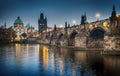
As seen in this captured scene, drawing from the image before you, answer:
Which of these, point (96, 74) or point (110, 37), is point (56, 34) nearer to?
point (110, 37)

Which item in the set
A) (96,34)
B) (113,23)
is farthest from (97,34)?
(113,23)

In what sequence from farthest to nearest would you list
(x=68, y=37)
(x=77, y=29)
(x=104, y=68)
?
(x=68, y=37) → (x=77, y=29) → (x=104, y=68)

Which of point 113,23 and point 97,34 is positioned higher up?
point 113,23

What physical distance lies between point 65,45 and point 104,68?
60028mm

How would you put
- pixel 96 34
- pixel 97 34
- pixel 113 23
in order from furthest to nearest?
pixel 96 34, pixel 97 34, pixel 113 23

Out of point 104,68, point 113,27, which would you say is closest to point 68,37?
point 113,27

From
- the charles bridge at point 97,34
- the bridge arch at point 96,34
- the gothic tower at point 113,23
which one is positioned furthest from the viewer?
the bridge arch at point 96,34

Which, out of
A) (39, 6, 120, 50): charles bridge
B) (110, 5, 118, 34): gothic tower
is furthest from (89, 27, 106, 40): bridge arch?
(110, 5, 118, 34): gothic tower

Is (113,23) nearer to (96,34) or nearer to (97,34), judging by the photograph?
(97,34)

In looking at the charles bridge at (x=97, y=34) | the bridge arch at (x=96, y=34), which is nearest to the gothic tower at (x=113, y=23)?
the charles bridge at (x=97, y=34)

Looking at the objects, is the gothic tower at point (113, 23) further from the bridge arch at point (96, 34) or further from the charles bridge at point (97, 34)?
the bridge arch at point (96, 34)

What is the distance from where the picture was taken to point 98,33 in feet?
251

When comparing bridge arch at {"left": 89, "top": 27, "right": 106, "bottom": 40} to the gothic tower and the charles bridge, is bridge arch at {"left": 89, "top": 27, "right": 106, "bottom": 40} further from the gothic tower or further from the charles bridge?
the gothic tower

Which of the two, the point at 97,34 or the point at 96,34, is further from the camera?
the point at 96,34
